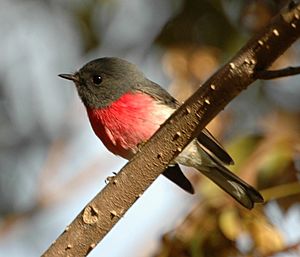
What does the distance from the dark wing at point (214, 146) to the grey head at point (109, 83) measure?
33cm

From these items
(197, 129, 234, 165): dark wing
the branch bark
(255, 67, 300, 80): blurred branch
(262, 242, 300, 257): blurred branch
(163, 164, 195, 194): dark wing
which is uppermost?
(197, 129, 234, 165): dark wing

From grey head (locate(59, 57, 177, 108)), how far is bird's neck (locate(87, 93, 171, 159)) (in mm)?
55

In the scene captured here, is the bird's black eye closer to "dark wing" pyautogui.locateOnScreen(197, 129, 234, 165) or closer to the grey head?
the grey head

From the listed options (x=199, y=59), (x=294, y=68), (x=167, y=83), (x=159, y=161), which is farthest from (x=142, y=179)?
(x=167, y=83)

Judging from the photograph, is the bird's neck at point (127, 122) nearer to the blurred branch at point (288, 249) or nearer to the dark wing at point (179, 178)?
the dark wing at point (179, 178)

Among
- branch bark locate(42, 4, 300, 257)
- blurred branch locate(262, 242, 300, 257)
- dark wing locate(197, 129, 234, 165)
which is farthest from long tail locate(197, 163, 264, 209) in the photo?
branch bark locate(42, 4, 300, 257)

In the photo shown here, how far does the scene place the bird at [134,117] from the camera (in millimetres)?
4004

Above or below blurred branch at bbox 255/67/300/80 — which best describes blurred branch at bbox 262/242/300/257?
above

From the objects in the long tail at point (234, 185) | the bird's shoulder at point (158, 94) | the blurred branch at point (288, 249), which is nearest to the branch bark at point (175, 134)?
the blurred branch at point (288, 249)

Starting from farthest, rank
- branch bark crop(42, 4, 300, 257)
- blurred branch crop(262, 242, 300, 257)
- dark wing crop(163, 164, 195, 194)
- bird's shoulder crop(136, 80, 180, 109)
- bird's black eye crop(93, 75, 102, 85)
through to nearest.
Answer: bird's black eye crop(93, 75, 102, 85) → bird's shoulder crop(136, 80, 180, 109) → dark wing crop(163, 164, 195, 194) → blurred branch crop(262, 242, 300, 257) → branch bark crop(42, 4, 300, 257)

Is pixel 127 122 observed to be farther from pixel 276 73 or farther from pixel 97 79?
pixel 276 73

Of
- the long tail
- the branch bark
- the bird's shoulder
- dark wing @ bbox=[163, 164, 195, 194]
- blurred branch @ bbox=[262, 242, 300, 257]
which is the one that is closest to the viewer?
the branch bark

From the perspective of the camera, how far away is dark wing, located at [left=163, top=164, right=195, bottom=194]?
3.98 m

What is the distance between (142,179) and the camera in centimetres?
272
